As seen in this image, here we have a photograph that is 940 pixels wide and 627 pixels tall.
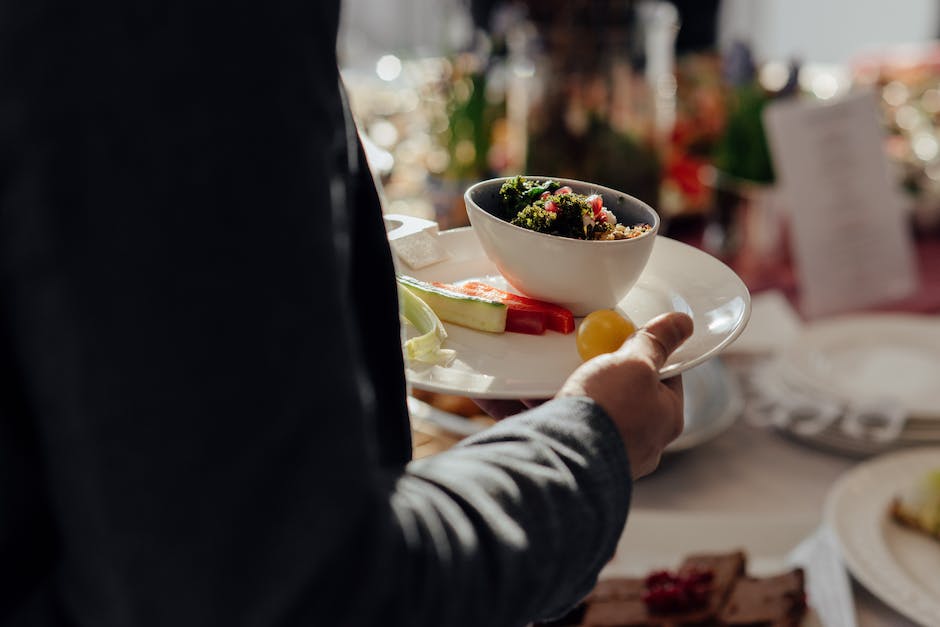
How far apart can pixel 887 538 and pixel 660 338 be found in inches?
24.8

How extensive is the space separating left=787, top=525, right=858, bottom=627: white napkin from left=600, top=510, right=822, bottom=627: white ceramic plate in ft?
0.06

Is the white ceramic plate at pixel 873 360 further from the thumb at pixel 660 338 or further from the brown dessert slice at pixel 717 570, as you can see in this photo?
the thumb at pixel 660 338

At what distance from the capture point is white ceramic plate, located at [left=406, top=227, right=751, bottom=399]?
21.8 inches

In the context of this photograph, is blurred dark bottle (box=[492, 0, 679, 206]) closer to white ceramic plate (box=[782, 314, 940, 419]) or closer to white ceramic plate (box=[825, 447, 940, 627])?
white ceramic plate (box=[782, 314, 940, 419])

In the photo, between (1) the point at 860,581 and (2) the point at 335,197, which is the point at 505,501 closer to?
(2) the point at 335,197

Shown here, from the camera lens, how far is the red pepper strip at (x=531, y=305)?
64 cm

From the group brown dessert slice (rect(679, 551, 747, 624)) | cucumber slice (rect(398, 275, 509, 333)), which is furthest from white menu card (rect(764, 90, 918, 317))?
cucumber slice (rect(398, 275, 509, 333))

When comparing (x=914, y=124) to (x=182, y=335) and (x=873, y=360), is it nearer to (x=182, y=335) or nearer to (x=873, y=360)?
(x=873, y=360)

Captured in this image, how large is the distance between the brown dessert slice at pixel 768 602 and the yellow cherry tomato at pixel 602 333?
0.41 metres

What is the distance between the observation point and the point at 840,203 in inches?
56.4

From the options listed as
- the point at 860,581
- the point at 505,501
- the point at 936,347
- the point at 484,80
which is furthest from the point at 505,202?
the point at 484,80

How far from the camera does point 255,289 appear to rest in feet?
1.09

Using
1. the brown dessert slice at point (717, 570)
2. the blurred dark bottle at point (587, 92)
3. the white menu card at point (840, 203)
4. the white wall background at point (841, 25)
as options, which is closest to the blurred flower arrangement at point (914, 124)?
the white menu card at point (840, 203)

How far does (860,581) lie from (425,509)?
679 millimetres
